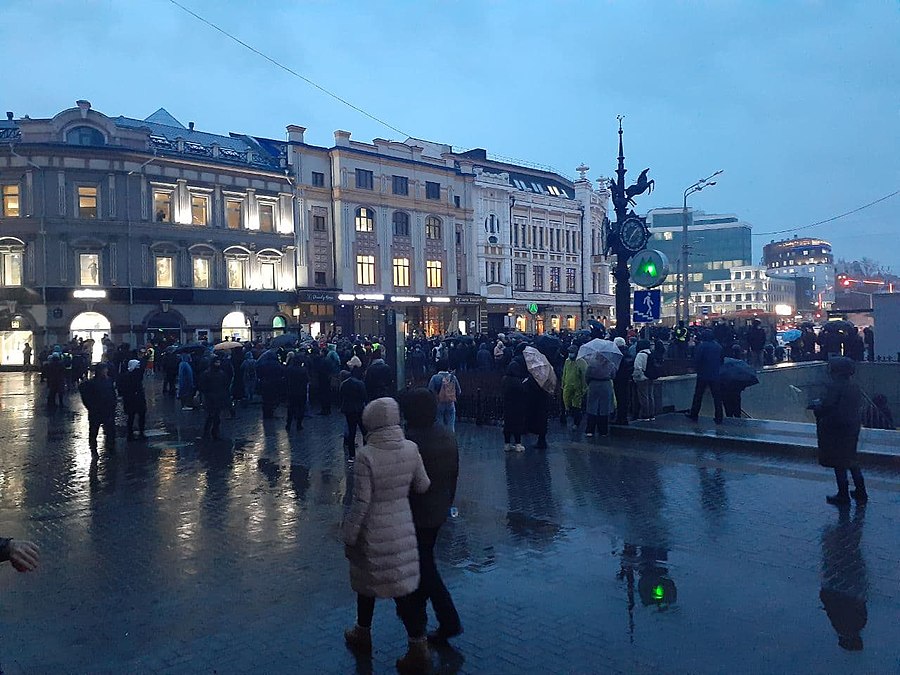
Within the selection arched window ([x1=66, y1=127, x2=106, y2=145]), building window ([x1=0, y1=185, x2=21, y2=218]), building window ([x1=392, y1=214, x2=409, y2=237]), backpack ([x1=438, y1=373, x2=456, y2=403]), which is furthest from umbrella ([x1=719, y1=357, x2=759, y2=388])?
building window ([x1=392, y1=214, x2=409, y2=237])

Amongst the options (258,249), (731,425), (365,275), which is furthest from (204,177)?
(731,425)

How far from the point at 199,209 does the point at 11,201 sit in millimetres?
9539

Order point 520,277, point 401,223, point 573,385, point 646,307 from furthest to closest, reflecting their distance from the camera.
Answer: point 520,277 < point 401,223 < point 573,385 < point 646,307

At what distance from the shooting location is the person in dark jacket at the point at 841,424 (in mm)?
8406

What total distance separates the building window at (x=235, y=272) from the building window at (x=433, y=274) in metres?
14.1

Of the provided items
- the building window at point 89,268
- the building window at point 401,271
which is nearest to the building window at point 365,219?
the building window at point 401,271

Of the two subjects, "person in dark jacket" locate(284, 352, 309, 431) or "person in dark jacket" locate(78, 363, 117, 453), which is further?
"person in dark jacket" locate(284, 352, 309, 431)

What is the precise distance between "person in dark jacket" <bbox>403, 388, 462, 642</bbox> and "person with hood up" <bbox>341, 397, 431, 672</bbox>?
199 millimetres

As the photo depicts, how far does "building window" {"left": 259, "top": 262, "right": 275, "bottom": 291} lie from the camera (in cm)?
4572

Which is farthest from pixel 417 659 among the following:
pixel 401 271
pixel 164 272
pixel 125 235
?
pixel 401 271

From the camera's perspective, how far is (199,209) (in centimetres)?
4350

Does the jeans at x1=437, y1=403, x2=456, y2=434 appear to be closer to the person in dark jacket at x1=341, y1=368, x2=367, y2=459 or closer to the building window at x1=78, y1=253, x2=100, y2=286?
the person in dark jacket at x1=341, y1=368, x2=367, y2=459

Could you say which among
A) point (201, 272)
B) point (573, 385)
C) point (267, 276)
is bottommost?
point (573, 385)

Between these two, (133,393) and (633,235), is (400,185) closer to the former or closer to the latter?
(633,235)
